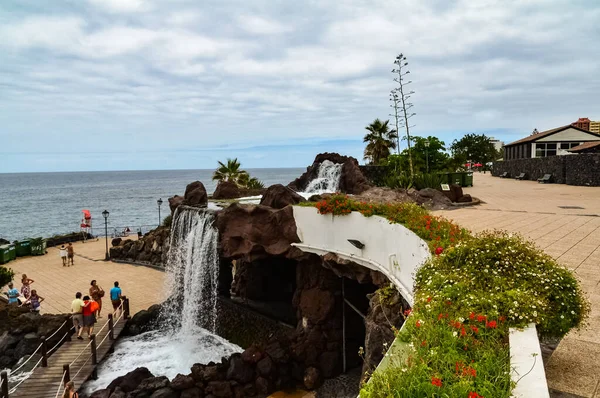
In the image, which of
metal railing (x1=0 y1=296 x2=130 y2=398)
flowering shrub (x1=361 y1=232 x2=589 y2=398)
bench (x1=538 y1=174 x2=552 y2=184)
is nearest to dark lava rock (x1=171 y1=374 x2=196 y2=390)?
metal railing (x1=0 y1=296 x2=130 y2=398)

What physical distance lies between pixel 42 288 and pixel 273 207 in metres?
17.4

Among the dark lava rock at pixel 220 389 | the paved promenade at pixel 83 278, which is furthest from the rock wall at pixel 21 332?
the dark lava rock at pixel 220 389

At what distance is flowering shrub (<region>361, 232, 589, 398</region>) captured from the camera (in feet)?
12.1

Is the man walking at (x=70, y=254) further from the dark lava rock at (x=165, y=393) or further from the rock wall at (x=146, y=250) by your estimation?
the dark lava rock at (x=165, y=393)

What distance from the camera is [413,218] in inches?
388

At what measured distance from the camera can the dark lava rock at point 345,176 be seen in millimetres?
24922

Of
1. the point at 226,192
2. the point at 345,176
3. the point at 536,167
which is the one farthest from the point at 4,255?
the point at 536,167

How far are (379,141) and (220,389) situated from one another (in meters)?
36.1

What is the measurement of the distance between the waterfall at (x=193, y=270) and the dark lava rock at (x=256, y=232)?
87 cm

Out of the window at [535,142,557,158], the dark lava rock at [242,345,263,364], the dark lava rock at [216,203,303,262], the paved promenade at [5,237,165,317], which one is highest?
the window at [535,142,557,158]

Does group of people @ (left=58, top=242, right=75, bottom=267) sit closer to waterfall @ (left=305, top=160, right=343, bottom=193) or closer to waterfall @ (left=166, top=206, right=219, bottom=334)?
waterfall @ (left=166, top=206, right=219, bottom=334)

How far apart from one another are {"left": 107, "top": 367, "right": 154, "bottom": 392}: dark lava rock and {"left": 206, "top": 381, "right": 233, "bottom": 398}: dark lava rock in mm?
2302

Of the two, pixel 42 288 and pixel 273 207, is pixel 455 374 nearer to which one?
pixel 273 207

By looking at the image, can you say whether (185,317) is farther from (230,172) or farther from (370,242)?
(230,172)
